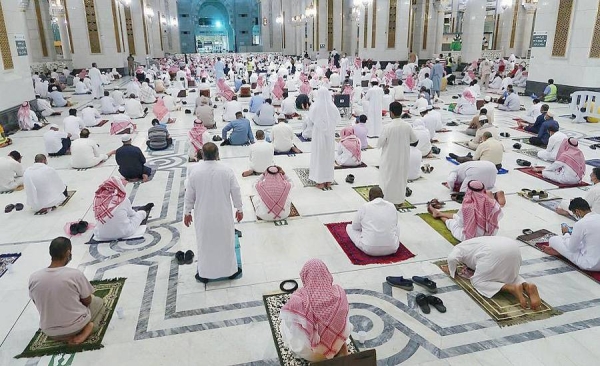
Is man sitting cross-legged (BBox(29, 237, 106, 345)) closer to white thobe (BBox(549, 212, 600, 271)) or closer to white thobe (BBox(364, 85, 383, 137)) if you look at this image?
white thobe (BBox(549, 212, 600, 271))

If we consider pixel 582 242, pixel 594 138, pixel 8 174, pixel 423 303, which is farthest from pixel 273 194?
pixel 594 138

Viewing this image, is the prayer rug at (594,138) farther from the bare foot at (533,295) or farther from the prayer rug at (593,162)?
the bare foot at (533,295)

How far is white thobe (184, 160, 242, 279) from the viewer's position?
9.71 feet

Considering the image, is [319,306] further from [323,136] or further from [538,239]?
[323,136]

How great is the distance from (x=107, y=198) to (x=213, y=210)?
125 centimetres

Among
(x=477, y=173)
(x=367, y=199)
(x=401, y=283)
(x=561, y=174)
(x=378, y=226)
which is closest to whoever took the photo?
(x=401, y=283)

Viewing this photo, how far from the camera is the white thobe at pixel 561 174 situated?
509 cm

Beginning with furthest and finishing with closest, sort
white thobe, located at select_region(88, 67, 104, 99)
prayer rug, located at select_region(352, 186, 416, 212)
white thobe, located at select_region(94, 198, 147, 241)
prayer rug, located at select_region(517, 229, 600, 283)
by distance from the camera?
white thobe, located at select_region(88, 67, 104, 99)
prayer rug, located at select_region(352, 186, 416, 212)
white thobe, located at select_region(94, 198, 147, 241)
prayer rug, located at select_region(517, 229, 600, 283)

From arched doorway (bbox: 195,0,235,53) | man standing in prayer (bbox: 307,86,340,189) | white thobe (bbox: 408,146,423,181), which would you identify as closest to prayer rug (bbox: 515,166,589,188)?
white thobe (bbox: 408,146,423,181)

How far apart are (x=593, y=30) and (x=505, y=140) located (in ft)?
15.2

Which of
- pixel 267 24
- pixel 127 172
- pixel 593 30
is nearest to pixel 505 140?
pixel 593 30

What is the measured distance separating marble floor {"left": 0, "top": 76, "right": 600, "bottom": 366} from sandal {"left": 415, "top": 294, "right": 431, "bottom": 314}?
4 cm

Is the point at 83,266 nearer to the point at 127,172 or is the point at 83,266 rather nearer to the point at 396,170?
the point at 127,172

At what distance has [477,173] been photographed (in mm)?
4719
